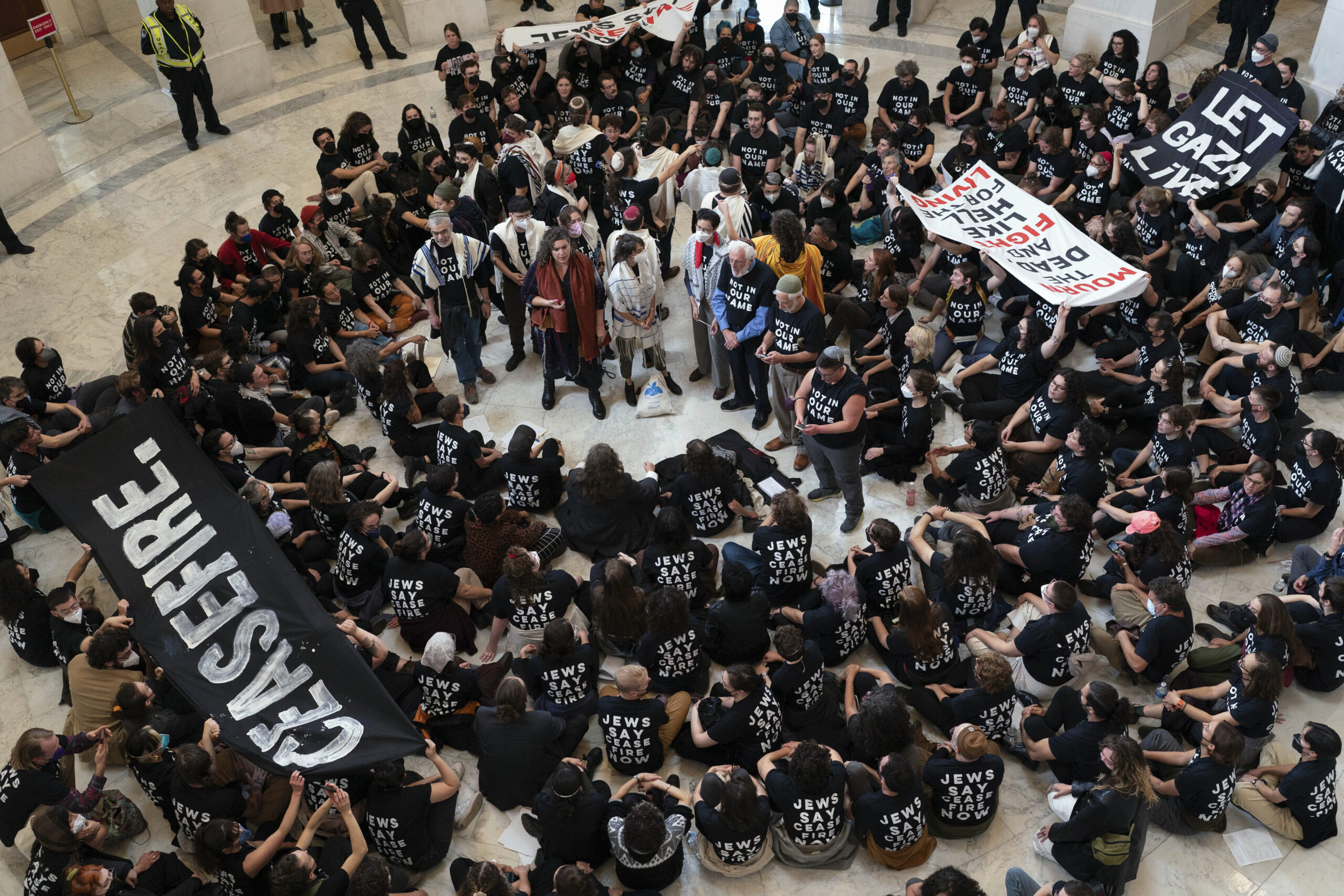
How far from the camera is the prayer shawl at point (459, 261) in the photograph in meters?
9.81

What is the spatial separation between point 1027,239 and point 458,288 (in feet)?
16.8

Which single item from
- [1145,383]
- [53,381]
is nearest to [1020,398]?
[1145,383]

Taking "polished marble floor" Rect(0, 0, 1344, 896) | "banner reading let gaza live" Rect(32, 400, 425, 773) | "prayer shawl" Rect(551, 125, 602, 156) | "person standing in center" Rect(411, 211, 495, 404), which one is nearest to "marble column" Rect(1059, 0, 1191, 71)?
"polished marble floor" Rect(0, 0, 1344, 896)

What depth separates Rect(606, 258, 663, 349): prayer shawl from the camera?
9500 millimetres

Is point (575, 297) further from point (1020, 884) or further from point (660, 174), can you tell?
point (1020, 884)

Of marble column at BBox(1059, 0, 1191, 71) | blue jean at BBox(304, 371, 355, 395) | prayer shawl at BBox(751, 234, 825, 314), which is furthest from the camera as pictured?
marble column at BBox(1059, 0, 1191, 71)

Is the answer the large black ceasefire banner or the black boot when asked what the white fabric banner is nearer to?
the black boot

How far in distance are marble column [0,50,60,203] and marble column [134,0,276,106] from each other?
231cm

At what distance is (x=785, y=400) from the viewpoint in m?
9.48

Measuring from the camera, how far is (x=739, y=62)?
1466 cm

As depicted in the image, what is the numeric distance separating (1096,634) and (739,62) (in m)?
9.72

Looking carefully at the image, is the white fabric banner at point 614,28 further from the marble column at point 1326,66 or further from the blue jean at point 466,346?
the marble column at point 1326,66

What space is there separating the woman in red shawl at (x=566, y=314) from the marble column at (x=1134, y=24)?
28.9ft

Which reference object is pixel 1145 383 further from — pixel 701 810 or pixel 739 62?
pixel 739 62
